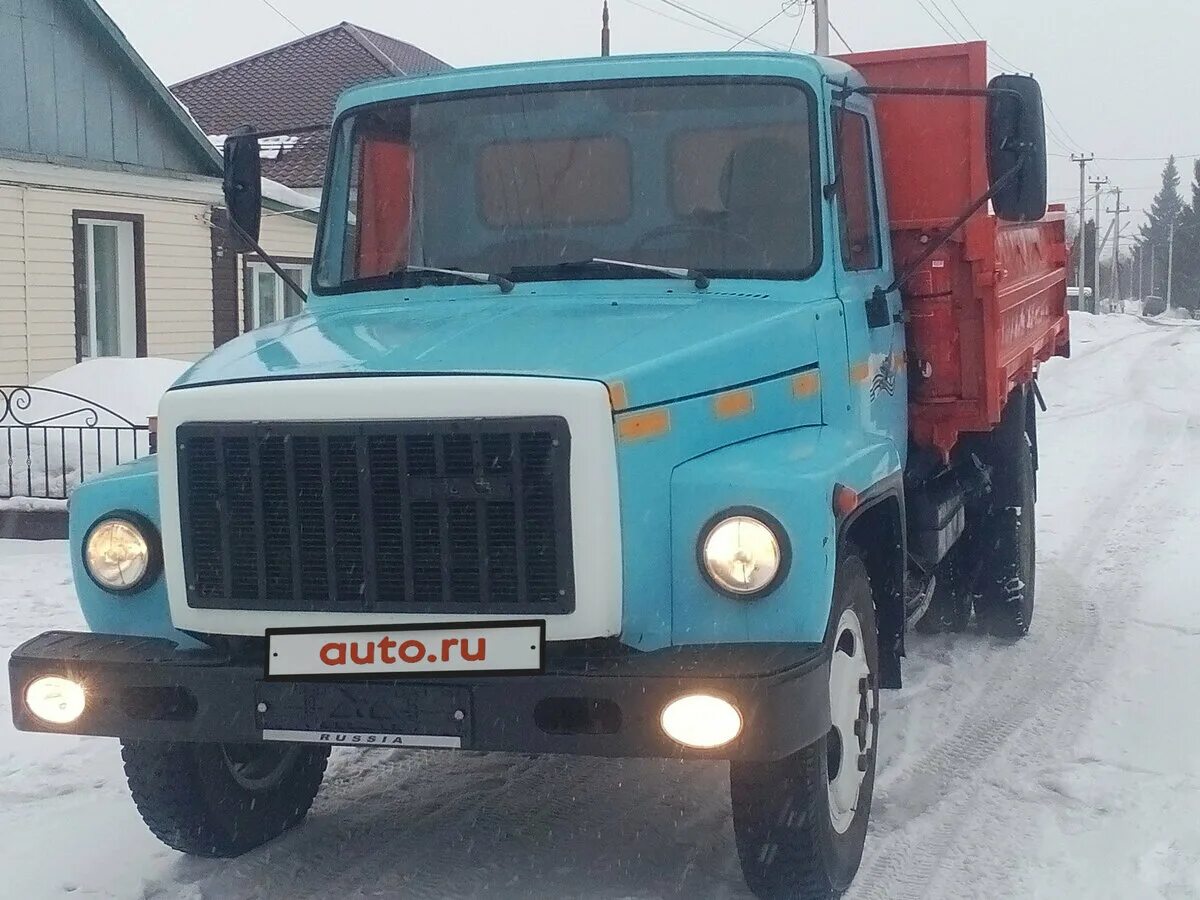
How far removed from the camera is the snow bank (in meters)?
10.4

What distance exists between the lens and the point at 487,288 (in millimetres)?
4457

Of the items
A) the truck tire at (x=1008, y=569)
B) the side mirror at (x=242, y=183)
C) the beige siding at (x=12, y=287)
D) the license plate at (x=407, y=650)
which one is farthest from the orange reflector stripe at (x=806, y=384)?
the beige siding at (x=12, y=287)

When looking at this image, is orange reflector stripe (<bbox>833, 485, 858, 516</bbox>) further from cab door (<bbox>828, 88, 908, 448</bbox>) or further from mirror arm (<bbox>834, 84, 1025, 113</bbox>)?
mirror arm (<bbox>834, 84, 1025, 113</bbox>)

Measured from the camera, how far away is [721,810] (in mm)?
4699

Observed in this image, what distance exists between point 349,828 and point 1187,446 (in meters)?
12.1

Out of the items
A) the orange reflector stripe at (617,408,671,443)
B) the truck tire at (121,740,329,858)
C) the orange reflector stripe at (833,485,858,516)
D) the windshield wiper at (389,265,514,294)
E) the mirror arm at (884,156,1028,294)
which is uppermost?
the mirror arm at (884,156,1028,294)

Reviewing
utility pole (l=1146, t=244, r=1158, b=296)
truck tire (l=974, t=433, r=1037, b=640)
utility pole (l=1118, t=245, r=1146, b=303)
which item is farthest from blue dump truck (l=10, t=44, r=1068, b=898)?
utility pole (l=1118, t=245, r=1146, b=303)

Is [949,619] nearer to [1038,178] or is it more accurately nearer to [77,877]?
[1038,178]

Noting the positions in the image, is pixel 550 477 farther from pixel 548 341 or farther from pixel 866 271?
pixel 866 271

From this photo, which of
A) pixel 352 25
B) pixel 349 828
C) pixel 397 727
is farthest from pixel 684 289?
pixel 352 25

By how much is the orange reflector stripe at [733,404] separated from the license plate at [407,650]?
0.79 m

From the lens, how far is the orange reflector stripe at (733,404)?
381cm

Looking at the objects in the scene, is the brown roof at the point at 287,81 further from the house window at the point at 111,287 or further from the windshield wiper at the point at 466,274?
the windshield wiper at the point at 466,274

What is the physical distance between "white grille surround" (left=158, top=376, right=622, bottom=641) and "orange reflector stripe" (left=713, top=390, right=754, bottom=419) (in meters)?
0.49
